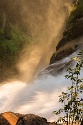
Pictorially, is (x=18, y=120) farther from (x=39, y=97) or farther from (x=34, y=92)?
(x=34, y=92)

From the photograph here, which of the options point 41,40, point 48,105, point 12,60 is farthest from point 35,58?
point 48,105

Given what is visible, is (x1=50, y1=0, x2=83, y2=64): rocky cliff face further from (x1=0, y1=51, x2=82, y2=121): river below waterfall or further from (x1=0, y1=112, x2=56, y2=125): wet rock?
(x1=0, y1=112, x2=56, y2=125): wet rock

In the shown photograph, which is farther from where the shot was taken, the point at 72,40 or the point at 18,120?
the point at 72,40

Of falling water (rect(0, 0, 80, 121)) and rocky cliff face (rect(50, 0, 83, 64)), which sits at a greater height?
rocky cliff face (rect(50, 0, 83, 64))

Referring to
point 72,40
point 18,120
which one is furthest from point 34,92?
point 72,40

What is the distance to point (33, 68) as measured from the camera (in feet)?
105

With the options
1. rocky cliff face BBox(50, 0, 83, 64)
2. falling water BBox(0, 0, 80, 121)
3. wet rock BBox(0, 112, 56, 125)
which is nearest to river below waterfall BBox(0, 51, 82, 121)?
falling water BBox(0, 0, 80, 121)

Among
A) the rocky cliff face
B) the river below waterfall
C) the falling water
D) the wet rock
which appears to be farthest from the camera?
the rocky cliff face

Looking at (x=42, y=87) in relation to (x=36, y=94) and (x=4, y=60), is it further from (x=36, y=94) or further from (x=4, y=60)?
(x=4, y=60)

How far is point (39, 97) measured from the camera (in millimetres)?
15797

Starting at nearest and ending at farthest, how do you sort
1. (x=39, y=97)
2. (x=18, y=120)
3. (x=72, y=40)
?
(x=18, y=120) → (x=39, y=97) → (x=72, y=40)

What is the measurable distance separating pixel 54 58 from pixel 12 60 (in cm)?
1134

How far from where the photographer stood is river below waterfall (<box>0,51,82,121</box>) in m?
13.8

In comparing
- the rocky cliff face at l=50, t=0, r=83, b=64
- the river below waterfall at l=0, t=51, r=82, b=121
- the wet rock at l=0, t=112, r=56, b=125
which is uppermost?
the rocky cliff face at l=50, t=0, r=83, b=64
